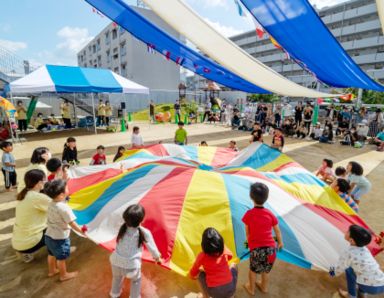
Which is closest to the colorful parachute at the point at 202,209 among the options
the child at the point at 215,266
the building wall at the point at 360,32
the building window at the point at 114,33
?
the child at the point at 215,266

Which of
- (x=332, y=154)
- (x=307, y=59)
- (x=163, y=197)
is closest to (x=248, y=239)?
(x=163, y=197)

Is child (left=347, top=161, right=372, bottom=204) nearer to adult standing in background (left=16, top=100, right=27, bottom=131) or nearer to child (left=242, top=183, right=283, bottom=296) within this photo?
child (left=242, top=183, right=283, bottom=296)

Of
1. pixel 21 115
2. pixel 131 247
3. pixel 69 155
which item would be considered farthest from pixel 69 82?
pixel 131 247

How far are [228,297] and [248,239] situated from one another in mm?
505

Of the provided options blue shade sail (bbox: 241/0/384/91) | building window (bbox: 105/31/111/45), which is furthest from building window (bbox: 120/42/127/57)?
blue shade sail (bbox: 241/0/384/91)

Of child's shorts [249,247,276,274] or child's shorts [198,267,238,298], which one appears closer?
child's shorts [198,267,238,298]

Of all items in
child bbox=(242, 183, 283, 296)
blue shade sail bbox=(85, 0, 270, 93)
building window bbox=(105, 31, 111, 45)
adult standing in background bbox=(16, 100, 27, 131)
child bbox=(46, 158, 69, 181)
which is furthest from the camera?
building window bbox=(105, 31, 111, 45)

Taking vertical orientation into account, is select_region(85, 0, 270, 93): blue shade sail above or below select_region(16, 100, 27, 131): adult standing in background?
above

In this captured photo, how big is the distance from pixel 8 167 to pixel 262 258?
4.69m

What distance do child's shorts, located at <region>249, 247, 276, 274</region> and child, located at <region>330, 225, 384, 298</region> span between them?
2.04 feet

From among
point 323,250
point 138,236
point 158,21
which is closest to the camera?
point 138,236

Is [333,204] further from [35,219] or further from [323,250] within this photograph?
[35,219]

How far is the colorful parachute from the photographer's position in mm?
2320

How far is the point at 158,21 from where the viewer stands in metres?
28.2
